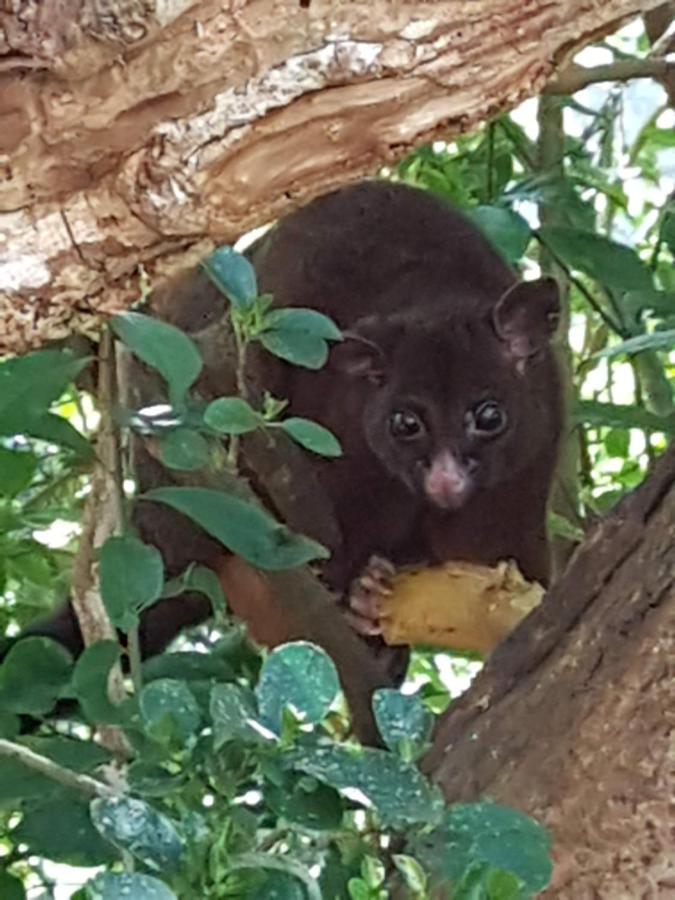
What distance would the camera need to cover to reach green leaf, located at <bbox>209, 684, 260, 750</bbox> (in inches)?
43.9

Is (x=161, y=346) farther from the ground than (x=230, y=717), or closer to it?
farther from the ground

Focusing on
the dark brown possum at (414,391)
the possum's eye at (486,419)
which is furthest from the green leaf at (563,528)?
the possum's eye at (486,419)

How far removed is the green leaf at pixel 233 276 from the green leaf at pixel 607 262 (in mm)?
560

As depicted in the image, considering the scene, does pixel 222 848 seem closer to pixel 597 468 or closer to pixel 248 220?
pixel 248 220

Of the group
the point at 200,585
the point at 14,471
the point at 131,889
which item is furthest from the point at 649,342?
the point at 131,889

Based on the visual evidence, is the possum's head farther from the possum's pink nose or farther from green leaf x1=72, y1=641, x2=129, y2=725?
green leaf x1=72, y1=641, x2=129, y2=725

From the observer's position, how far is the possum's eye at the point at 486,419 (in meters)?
2.90

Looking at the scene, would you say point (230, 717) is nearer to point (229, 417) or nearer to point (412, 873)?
point (412, 873)

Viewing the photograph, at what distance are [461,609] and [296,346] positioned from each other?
0.63 metres

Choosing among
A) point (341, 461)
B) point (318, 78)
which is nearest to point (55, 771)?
point (318, 78)

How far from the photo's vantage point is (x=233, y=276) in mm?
1618

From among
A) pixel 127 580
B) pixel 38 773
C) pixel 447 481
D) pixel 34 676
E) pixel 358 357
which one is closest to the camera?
pixel 38 773

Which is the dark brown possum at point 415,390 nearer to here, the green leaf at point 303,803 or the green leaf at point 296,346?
the green leaf at point 296,346

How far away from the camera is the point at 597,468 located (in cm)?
294
